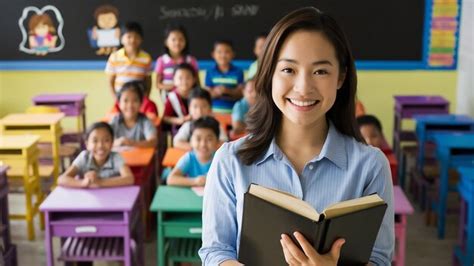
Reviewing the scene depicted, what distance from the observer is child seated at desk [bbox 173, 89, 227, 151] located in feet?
14.1

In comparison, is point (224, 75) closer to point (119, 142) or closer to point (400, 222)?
point (119, 142)

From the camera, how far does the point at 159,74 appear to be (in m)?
5.55

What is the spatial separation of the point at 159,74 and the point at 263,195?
434 centimetres

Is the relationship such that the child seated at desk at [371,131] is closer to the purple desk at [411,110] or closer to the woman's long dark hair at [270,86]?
the purple desk at [411,110]

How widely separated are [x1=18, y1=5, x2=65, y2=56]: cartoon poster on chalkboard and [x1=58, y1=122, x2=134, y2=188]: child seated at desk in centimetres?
293

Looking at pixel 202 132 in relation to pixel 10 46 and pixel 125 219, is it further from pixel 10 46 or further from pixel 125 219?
pixel 10 46

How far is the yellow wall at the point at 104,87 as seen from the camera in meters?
6.28

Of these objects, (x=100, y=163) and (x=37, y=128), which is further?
(x=37, y=128)

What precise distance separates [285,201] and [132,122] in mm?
3316

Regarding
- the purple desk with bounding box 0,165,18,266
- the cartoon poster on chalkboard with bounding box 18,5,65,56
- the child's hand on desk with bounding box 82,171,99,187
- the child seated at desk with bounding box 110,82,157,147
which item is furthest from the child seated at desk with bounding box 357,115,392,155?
the cartoon poster on chalkboard with bounding box 18,5,65,56

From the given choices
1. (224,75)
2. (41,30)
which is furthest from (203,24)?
(41,30)

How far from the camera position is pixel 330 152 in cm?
141

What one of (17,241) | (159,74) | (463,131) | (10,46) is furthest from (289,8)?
(17,241)

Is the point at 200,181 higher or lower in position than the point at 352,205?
lower
